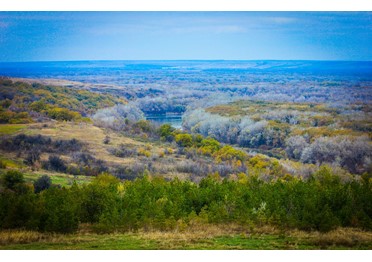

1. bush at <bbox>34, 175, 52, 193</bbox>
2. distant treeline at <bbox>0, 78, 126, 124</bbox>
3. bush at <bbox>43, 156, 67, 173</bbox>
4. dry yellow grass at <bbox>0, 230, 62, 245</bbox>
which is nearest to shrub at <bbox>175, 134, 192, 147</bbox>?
distant treeline at <bbox>0, 78, 126, 124</bbox>

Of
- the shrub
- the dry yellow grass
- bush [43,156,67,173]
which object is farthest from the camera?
the shrub

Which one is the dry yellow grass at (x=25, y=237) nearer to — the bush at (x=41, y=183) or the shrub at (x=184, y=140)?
the bush at (x=41, y=183)

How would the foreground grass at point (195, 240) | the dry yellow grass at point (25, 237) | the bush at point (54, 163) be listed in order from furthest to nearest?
the bush at point (54, 163)
the dry yellow grass at point (25, 237)
the foreground grass at point (195, 240)

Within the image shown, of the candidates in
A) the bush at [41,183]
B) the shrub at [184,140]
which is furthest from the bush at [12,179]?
the shrub at [184,140]

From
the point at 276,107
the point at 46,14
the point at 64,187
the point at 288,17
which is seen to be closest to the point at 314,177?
the point at 276,107

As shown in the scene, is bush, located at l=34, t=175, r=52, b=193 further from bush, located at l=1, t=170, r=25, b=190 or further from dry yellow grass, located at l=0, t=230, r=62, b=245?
dry yellow grass, located at l=0, t=230, r=62, b=245

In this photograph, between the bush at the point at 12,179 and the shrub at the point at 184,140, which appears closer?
the bush at the point at 12,179

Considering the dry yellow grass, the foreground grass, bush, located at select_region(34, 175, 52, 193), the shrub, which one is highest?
the shrub

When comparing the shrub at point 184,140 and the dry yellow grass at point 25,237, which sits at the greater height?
the shrub at point 184,140

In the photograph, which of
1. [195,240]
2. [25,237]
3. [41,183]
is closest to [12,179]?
[41,183]
